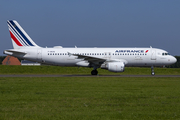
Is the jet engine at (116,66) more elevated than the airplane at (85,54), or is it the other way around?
the airplane at (85,54)

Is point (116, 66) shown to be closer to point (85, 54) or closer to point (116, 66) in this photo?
point (116, 66)

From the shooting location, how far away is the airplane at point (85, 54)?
116 ft

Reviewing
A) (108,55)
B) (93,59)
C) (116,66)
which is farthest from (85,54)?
→ (116,66)

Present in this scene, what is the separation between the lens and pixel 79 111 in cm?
1020

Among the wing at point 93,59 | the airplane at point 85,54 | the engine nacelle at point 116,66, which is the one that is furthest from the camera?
the airplane at point 85,54

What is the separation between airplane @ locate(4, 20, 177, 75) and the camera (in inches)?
1394

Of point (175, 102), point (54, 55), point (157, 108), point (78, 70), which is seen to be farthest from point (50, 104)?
point (78, 70)

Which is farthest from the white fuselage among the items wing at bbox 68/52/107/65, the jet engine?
the jet engine

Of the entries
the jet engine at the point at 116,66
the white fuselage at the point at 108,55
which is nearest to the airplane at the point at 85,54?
the white fuselage at the point at 108,55

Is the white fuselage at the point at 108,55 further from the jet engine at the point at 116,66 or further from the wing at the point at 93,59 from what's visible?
the jet engine at the point at 116,66

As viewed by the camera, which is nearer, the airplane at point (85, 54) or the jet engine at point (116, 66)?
the jet engine at point (116, 66)

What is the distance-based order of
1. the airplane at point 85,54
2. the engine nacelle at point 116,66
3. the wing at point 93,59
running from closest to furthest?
the engine nacelle at point 116,66
the wing at point 93,59
the airplane at point 85,54

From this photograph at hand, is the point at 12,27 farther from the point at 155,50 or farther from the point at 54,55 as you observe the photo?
the point at 155,50

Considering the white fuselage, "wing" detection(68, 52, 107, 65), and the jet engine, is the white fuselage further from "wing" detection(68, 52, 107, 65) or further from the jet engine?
the jet engine
